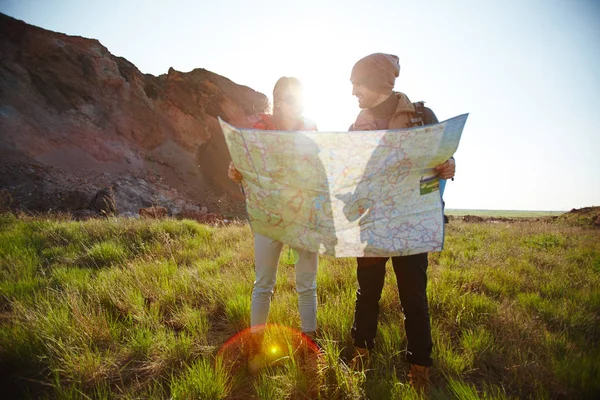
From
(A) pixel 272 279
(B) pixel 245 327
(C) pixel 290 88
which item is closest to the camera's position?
(A) pixel 272 279

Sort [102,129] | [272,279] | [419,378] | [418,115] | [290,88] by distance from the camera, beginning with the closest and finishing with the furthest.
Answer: [419,378] < [418,115] < [272,279] < [290,88] < [102,129]

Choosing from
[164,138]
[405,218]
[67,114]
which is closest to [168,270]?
[405,218]

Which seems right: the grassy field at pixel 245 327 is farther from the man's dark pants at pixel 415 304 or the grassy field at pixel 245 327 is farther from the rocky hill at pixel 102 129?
the rocky hill at pixel 102 129

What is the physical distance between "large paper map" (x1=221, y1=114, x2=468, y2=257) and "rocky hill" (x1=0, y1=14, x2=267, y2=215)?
39.3 feet

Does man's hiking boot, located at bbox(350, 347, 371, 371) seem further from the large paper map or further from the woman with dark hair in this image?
the large paper map

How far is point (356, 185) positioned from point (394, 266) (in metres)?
0.67

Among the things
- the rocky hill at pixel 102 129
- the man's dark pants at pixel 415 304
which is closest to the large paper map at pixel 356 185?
the man's dark pants at pixel 415 304

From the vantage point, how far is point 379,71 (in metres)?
1.93

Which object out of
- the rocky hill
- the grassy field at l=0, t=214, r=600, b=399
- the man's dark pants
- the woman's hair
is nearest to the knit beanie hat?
the woman's hair

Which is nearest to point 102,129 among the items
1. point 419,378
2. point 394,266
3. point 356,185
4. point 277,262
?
point 277,262

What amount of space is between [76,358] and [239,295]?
4.55 ft

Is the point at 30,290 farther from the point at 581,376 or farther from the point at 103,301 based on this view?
the point at 581,376

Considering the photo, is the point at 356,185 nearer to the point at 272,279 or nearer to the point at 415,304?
the point at 415,304

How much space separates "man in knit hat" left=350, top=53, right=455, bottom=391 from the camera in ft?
5.99
